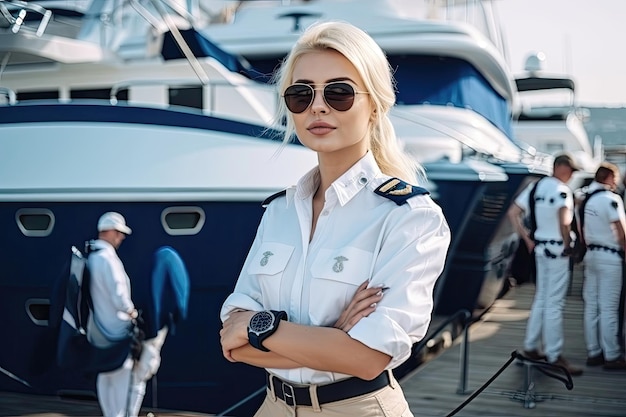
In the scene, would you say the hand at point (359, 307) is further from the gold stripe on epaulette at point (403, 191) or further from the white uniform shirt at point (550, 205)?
the white uniform shirt at point (550, 205)

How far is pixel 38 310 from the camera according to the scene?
15.8 feet

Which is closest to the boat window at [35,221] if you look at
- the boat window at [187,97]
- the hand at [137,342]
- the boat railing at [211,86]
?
the hand at [137,342]

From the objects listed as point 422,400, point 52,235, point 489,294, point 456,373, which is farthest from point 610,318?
point 52,235

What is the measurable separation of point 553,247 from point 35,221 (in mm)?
3354

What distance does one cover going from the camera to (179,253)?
15.7 feet

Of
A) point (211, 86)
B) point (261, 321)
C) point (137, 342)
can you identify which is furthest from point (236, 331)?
point (211, 86)

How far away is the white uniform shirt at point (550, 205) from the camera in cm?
555

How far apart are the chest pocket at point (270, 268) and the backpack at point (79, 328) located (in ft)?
9.70

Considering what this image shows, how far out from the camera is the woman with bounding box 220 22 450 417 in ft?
5.14

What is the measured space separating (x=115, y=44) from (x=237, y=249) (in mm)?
2357

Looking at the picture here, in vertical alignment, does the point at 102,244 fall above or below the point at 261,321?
below

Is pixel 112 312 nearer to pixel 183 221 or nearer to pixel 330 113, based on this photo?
pixel 183 221

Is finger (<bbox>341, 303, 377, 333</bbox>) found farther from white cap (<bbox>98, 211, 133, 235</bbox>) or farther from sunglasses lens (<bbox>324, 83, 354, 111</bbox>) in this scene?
white cap (<bbox>98, 211, 133, 235</bbox>)

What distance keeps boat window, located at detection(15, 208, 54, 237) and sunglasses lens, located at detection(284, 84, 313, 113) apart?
3.34m
